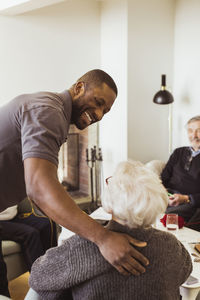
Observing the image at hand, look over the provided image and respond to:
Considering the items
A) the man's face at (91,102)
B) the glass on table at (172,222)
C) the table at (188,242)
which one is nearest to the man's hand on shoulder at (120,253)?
the man's face at (91,102)

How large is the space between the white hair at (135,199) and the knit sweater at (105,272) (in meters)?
0.04

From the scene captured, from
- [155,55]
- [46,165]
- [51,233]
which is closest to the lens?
[46,165]

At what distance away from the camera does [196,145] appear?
319 cm

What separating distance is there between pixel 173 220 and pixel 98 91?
1.16 meters

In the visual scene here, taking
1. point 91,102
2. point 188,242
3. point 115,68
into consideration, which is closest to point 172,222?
point 188,242

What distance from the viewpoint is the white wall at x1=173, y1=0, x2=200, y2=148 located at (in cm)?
402

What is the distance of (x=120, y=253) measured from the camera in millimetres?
921

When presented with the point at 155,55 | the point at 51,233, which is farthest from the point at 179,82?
the point at 51,233

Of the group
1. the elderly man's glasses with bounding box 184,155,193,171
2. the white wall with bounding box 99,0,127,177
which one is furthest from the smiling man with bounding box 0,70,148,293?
the white wall with bounding box 99,0,127,177

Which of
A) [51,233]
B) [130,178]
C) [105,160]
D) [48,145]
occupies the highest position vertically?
[48,145]

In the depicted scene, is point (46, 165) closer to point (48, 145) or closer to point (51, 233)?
point (48, 145)

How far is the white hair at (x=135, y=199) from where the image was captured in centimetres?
102

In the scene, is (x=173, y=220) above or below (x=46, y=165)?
below

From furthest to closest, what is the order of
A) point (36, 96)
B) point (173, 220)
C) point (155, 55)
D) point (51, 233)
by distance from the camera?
point (155, 55), point (51, 233), point (173, 220), point (36, 96)
